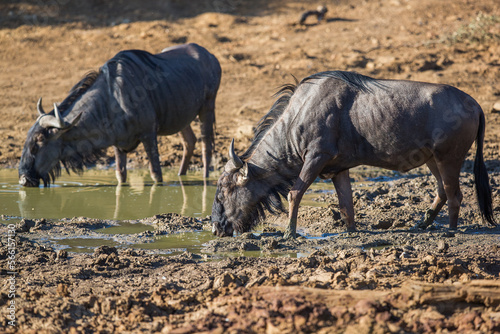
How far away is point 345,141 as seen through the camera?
6652 mm

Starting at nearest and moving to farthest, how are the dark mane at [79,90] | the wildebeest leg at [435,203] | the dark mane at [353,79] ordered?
the dark mane at [353,79] < the wildebeest leg at [435,203] < the dark mane at [79,90]

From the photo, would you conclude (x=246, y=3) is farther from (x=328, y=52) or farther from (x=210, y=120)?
(x=210, y=120)

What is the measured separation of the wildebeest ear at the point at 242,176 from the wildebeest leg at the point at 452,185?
1.97 meters

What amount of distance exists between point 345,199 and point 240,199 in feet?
3.67

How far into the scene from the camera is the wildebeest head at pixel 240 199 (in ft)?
22.5

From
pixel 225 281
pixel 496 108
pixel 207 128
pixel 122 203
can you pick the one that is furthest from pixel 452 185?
pixel 496 108

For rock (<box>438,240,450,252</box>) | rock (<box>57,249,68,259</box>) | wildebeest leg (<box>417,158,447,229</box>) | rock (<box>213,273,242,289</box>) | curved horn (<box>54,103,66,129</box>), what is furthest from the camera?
curved horn (<box>54,103,66,129</box>)

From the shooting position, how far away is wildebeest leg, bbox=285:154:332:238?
6.55 meters

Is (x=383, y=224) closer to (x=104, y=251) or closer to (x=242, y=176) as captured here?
(x=242, y=176)

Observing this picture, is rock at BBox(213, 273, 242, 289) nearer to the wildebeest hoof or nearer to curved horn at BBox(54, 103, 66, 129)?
the wildebeest hoof

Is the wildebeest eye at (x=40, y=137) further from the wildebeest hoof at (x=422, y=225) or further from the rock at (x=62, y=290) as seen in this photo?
the wildebeest hoof at (x=422, y=225)

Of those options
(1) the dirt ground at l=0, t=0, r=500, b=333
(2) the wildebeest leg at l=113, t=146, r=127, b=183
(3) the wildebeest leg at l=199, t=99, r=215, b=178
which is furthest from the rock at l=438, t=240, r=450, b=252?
(2) the wildebeest leg at l=113, t=146, r=127, b=183

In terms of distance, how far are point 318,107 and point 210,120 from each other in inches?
183

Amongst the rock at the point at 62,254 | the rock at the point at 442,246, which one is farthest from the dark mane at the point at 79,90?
the rock at the point at 442,246
